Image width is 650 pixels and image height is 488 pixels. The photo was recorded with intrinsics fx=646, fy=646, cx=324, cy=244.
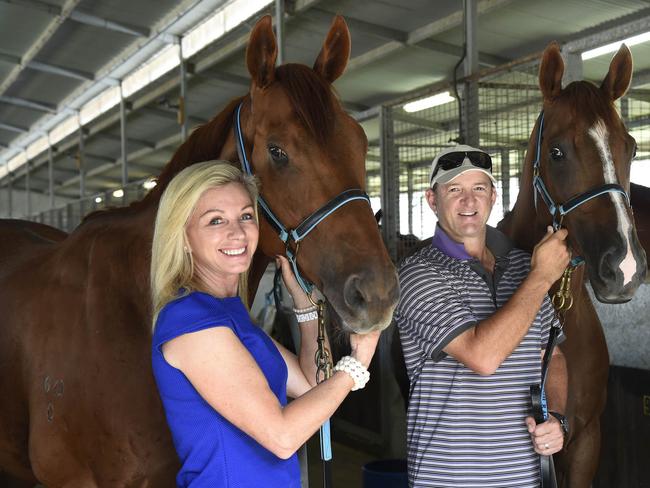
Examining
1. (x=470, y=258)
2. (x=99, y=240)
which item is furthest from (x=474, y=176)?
(x=99, y=240)

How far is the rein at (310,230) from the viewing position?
1465mm

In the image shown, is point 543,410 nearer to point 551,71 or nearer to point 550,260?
point 550,260

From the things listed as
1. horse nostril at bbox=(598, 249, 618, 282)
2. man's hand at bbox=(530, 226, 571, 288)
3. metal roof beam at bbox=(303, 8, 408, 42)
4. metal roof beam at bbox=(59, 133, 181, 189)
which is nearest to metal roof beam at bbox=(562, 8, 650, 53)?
horse nostril at bbox=(598, 249, 618, 282)

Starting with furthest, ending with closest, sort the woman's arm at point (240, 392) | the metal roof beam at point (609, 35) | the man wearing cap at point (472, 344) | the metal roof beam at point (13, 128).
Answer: the metal roof beam at point (13, 128) < the metal roof beam at point (609, 35) < the man wearing cap at point (472, 344) < the woman's arm at point (240, 392)

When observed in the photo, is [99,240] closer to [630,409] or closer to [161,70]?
[630,409]

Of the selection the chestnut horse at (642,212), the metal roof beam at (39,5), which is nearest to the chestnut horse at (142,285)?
the chestnut horse at (642,212)

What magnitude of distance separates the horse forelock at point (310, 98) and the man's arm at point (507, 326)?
23.2 inches

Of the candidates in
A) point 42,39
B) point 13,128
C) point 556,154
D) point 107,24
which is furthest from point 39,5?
point 13,128

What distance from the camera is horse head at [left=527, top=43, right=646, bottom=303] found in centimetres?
191

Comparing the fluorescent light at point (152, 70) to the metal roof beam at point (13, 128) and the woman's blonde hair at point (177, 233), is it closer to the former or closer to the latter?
the metal roof beam at point (13, 128)

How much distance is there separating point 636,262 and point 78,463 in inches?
65.2

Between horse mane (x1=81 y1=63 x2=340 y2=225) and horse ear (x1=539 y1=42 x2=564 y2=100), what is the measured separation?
950 millimetres

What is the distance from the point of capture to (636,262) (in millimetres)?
1894

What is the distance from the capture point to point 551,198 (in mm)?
2164
